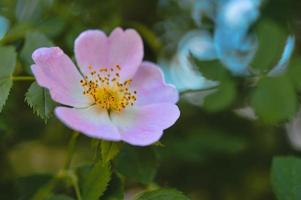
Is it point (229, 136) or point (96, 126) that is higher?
point (96, 126)

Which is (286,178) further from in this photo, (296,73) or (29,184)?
(29,184)

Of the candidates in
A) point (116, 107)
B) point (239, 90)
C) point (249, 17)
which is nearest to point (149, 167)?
point (116, 107)

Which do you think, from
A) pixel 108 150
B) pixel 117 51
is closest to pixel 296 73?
pixel 117 51

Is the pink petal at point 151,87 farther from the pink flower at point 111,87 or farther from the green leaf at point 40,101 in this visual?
the green leaf at point 40,101

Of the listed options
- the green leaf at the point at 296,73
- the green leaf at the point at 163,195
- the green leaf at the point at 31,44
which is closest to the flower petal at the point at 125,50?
the green leaf at the point at 31,44

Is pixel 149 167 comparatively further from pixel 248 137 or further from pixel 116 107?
pixel 248 137

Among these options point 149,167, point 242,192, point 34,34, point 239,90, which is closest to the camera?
point 149,167
